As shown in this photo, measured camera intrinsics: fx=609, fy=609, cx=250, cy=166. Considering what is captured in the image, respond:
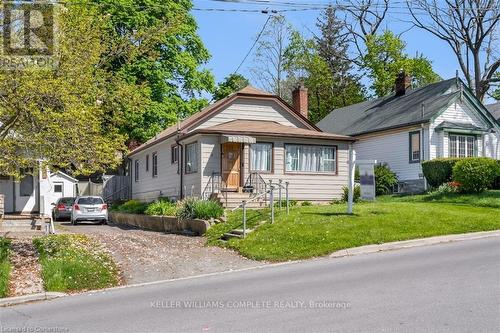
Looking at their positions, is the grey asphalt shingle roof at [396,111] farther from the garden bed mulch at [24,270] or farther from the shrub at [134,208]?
the garden bed mulch at [24,270]

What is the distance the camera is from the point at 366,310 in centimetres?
878

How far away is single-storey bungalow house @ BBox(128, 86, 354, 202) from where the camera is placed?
26000mm

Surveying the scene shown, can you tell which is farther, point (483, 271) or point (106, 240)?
point (106, 240)

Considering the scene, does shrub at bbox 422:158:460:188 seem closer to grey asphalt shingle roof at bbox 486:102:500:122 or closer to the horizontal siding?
the horizontal siding

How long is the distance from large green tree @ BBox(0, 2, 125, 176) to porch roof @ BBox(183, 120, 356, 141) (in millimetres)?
9675

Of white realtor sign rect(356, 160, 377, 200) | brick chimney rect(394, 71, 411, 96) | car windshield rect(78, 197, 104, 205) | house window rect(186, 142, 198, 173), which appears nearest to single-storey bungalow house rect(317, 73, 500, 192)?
brick chimney rect(394, 71, 411, 96)

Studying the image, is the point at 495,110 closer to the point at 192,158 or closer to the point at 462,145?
the point at 462,145

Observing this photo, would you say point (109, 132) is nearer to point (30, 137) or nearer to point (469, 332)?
point (30, 137)

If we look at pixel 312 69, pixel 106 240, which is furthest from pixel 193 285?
pixel 312 69

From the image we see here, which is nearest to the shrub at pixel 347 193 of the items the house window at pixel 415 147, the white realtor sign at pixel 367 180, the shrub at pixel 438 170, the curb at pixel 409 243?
the shrub at pixel 438 170

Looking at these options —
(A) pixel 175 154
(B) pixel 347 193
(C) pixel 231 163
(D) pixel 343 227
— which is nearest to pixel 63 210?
(A) pixel 175 154

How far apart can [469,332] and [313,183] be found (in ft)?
66.0

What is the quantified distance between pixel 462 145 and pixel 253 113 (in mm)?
11520

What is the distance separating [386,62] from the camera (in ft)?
175
